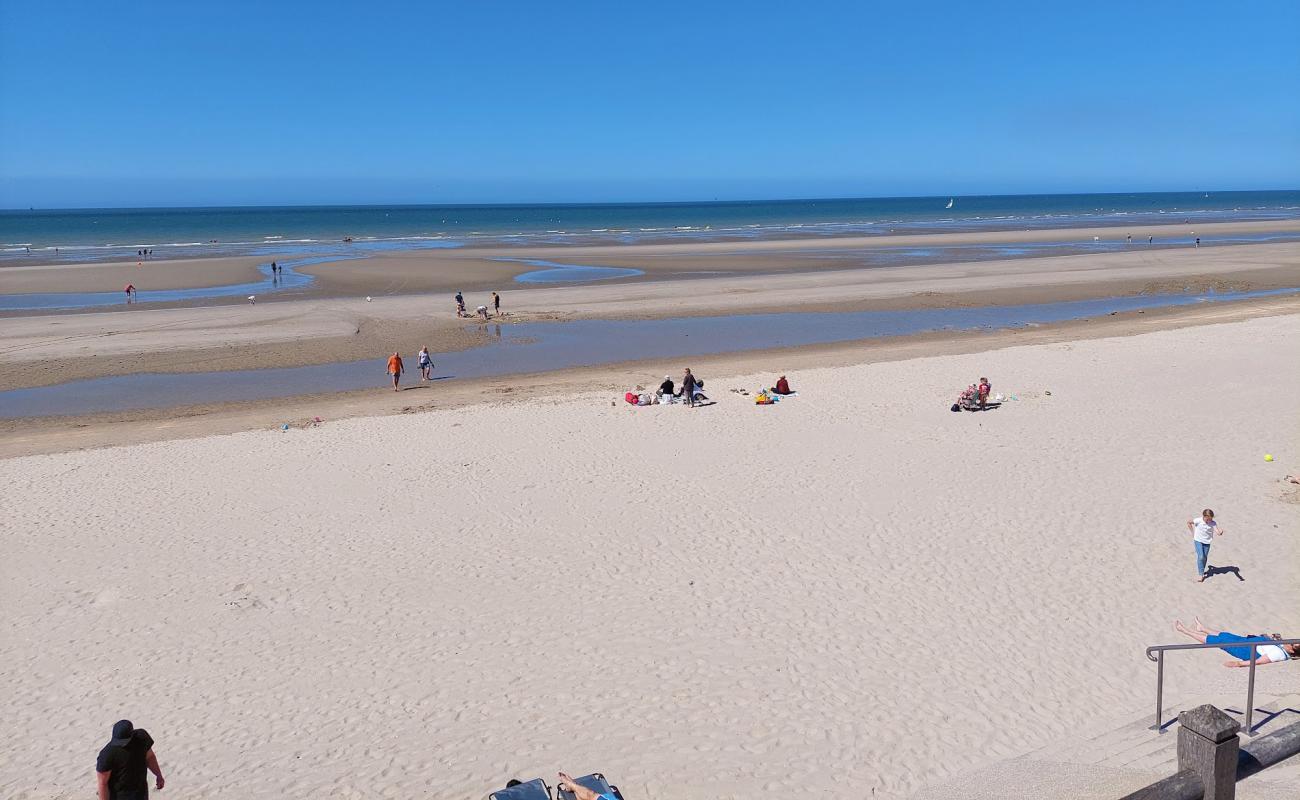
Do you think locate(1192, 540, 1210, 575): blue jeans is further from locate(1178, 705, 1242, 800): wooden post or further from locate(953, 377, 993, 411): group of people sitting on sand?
locate(953, 377, 993, 411): group of people sitting on sand

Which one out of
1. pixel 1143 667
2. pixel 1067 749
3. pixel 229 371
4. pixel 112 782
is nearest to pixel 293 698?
pixel 112 782

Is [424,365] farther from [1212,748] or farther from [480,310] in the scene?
[1212,748]

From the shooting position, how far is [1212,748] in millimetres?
4031

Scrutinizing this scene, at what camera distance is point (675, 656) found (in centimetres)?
943

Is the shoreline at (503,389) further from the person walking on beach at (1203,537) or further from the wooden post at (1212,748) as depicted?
the wooden post at (1212,748)

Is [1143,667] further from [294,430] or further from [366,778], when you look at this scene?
[294,430]

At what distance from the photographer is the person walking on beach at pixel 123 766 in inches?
250

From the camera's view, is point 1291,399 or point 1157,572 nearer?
point 1157,572

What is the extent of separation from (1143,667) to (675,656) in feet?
14.9

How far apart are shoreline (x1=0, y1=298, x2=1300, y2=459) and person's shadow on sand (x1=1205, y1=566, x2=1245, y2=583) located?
9.71 metres

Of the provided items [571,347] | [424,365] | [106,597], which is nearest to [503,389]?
[424,365]

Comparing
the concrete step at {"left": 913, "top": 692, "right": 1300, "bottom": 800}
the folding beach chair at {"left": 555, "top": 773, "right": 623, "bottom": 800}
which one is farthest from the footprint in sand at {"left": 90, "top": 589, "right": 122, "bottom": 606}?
the concrete step at {"left": 913, "top": 692, "right": 1300, "bottom": 800}

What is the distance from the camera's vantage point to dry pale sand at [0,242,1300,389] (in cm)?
2819

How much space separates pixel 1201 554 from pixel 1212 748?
7892mm
